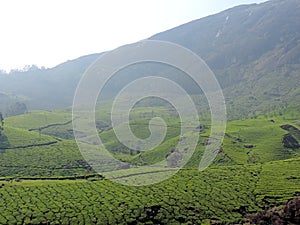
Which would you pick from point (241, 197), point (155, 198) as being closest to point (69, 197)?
point (155, 198)

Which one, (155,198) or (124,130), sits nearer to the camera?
(155,198)

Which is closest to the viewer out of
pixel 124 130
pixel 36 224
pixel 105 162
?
pixel 36 224

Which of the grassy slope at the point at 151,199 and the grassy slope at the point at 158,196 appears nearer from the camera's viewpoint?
the grassy slope at the point at 151,199

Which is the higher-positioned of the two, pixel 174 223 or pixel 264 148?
pixel 264 148

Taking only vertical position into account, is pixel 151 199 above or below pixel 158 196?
below

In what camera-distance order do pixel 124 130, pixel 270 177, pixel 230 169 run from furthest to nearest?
pixel 124 130, pixel 230 169, pixel 270 177

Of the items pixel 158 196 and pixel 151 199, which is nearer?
pixel 151 199

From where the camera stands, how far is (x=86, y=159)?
386 feet

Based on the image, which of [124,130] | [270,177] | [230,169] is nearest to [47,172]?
[230,169]

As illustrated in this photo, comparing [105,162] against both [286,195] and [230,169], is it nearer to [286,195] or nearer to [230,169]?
[230,169]

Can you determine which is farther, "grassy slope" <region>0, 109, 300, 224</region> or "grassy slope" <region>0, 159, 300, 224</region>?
"grassy slope" <region>0, 109, 300, 224</region>

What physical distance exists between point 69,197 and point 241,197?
107 feet

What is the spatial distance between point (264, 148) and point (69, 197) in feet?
245

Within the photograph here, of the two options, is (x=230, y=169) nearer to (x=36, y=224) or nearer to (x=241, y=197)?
(x=241, y=197)
